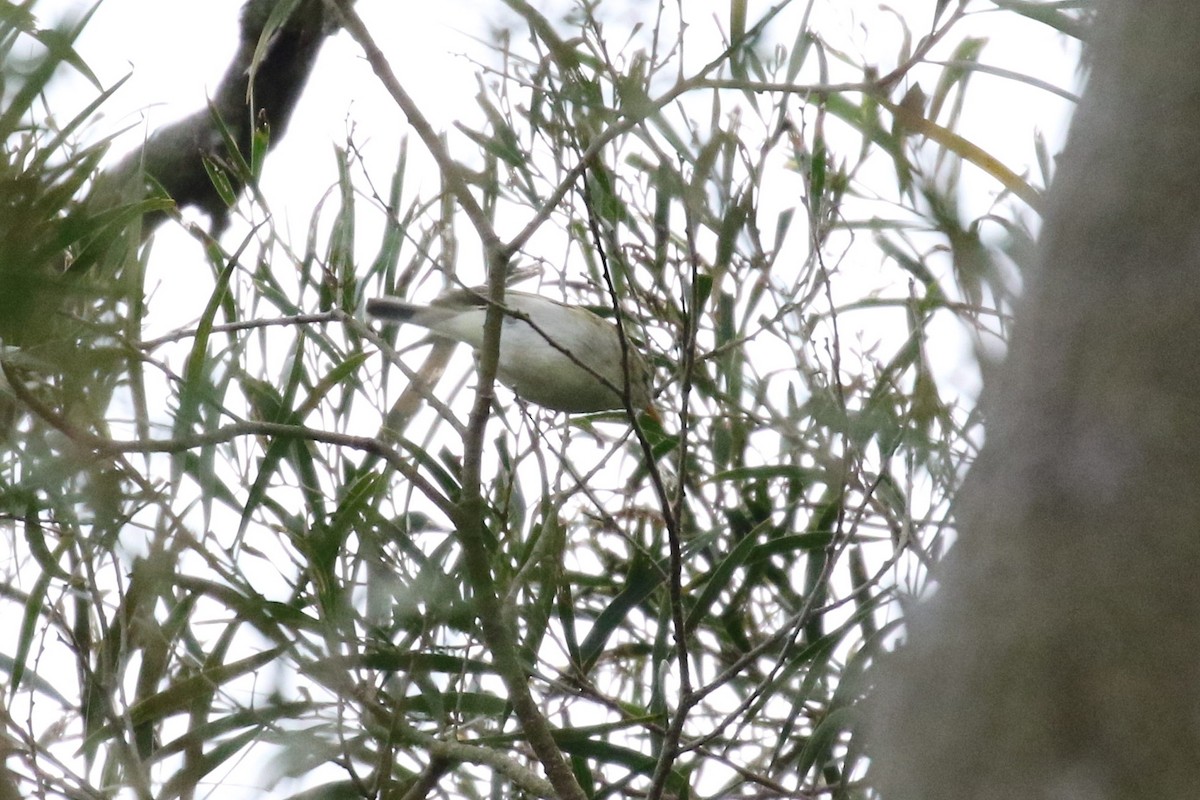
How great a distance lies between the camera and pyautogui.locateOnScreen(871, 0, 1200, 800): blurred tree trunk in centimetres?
44

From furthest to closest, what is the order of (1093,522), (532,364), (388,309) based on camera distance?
(532,364) < (388,309) < (1093,522)

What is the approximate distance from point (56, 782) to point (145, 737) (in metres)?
0.26

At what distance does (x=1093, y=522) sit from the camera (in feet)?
1.53

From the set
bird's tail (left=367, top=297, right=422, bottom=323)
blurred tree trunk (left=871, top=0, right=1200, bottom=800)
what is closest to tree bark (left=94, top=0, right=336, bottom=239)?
bird's tail (left=367, top=297, right=422, bottom=323)

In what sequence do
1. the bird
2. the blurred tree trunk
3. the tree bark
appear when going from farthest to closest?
1. the tree bark
2. the bird
3. the blurred tree trunk

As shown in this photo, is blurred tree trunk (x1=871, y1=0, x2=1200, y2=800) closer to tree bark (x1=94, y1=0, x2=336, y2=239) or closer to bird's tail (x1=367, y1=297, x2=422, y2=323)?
bird's tail (x1=367, y1=297, x2=422, y2=323)

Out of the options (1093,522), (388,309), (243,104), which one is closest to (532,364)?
(388,309)

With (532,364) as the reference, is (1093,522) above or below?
below

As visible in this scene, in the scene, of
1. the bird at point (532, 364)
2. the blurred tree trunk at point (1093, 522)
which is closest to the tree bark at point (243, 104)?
the bird at point (532, 364)

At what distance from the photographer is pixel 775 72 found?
1888 millimetres

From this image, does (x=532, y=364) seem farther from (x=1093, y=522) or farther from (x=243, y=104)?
(x=1093, y=522)

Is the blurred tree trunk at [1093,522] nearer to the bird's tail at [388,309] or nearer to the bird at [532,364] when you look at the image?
the bird's tail at [388,309]

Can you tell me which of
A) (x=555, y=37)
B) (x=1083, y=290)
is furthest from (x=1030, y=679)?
(x=555, y=37)

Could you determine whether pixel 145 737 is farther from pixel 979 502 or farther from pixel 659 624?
pixel 979 502
